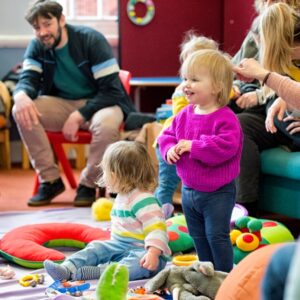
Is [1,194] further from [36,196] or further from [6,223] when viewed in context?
[6,223]

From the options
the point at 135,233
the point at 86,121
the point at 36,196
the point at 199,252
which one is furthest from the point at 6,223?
the point at 199,252

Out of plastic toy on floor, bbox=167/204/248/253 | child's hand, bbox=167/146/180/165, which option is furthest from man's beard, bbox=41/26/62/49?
child's hand, bbox=167/146/180/165

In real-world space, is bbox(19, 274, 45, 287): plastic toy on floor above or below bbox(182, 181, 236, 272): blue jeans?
below

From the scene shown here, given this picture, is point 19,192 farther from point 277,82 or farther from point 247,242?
point 277,82

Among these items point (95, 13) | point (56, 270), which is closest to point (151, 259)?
point (56, 270)

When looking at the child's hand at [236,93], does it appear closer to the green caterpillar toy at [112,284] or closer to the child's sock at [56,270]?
the child's sock at [56,270]

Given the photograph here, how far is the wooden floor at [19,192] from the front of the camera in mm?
3455

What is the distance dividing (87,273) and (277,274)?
1140mm

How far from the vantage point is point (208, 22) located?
5121mm

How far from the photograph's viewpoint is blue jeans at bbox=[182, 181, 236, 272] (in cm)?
201

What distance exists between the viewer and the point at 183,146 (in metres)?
2.00

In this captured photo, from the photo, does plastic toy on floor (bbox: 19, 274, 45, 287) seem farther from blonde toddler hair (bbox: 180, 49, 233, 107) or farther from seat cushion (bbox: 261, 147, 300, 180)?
seat cushion (bbox: 261, 147, 300, 180)

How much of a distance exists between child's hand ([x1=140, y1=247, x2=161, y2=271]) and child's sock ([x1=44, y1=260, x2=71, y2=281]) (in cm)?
23

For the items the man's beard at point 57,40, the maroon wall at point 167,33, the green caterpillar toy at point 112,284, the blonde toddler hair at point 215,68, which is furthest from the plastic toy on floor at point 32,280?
the maroon wall at point 167,33
